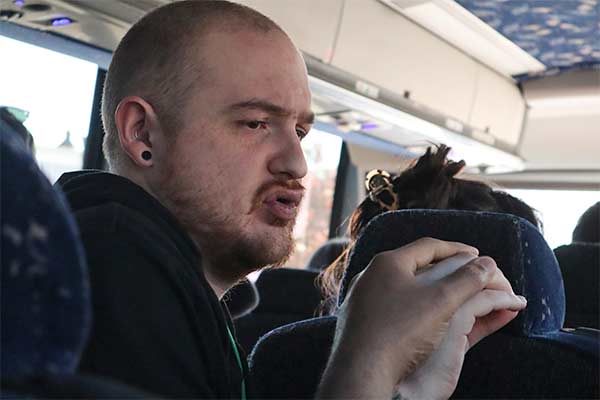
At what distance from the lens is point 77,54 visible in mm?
4109

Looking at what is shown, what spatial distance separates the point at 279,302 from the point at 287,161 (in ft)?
8.70

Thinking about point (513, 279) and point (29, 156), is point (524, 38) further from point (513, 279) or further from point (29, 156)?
point (29, 156)

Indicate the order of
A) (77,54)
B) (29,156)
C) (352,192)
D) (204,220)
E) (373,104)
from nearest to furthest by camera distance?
(29,156)
(204,220)
(77,54)
(373,104)
(352,192)

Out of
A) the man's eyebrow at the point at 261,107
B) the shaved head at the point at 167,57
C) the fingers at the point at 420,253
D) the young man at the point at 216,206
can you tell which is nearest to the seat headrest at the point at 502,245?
the young man at the point at 216,206

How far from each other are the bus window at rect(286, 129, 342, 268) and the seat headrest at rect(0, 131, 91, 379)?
645 centimetres

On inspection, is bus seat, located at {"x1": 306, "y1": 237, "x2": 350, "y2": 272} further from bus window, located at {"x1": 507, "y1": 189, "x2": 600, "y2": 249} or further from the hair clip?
bus window, located at {"x1": 507, "y1": 189, "x2": 600, "y2": 249}

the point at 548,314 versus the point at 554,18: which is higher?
the point at 554,18

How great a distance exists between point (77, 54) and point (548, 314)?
10.9 feet

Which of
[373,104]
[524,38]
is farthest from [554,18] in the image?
[373,104]

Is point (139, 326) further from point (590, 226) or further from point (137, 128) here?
point (590, 226)

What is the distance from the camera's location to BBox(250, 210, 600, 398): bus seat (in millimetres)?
1457

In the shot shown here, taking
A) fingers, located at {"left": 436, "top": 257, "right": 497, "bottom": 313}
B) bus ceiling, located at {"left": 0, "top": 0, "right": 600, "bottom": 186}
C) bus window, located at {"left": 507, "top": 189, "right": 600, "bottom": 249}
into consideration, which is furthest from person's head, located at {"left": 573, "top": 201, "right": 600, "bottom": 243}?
bus window, located at {"left": 507, "top": 189, "right": 600, "bottom": 249}

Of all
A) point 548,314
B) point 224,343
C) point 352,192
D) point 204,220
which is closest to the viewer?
point 224,343

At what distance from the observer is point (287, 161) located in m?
1.44
